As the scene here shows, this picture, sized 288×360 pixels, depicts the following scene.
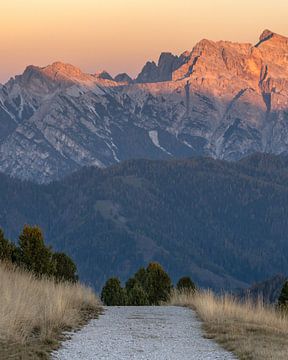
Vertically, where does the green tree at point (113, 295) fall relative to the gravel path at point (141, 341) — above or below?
above

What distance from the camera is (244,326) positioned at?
25281 mm

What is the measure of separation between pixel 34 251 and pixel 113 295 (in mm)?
15205

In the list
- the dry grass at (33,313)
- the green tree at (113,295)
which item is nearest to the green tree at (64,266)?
the green tree at (113,295)

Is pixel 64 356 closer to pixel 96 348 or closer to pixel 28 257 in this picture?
pixel 96 348

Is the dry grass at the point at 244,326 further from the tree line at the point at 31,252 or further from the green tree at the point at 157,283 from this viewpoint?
the green tree at the point at 157,283

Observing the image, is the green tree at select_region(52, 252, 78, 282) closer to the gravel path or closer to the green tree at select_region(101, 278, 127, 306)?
the green tree at select_region(101, 278, 127, 306)

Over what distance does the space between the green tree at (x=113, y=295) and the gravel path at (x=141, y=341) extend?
2233cm

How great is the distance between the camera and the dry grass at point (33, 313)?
62.0 feet

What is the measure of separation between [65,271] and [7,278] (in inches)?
968

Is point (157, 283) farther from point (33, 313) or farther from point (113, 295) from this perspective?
point (33, 313)

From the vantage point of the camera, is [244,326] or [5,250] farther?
[5,250]

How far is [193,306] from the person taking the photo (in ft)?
116

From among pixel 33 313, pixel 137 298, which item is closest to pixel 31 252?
pixel 137 298

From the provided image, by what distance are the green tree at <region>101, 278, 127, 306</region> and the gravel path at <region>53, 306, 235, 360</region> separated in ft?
73.3
